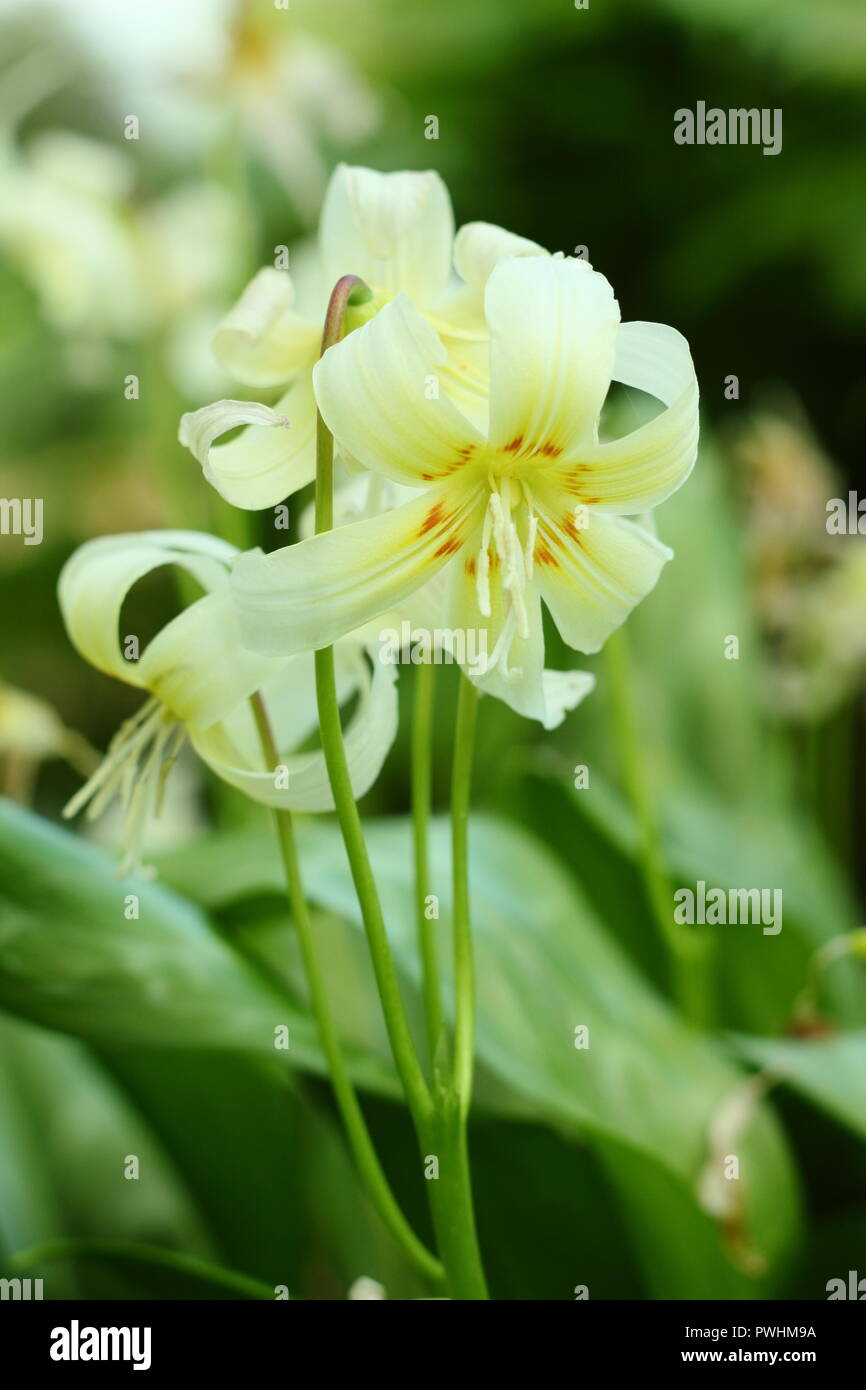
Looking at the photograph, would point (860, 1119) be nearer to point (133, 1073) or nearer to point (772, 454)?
point (133, 1073)

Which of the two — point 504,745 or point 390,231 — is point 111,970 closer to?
point 390,231

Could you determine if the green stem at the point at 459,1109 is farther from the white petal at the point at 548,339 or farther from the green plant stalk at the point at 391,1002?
the white petal at the point at 548,339
